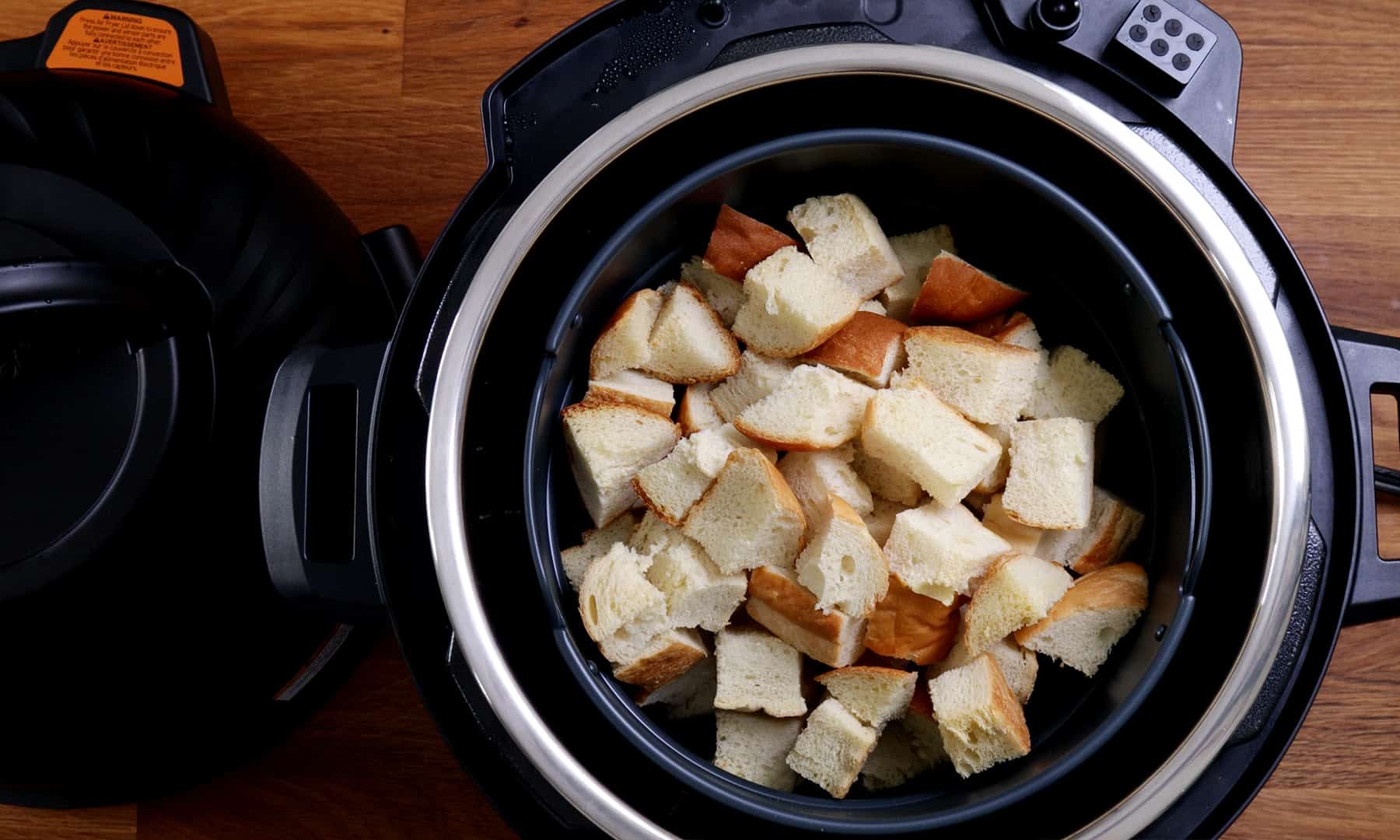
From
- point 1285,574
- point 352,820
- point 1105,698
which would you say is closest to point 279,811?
point 352,820

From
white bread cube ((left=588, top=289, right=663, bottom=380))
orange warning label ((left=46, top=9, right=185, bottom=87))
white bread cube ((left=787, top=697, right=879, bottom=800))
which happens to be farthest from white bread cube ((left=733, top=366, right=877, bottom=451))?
orange warning label ((left=46, top=9, right=185, bottom=87))

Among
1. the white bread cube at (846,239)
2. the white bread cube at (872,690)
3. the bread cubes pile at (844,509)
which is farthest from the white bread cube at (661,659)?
the white bread cube at (846,239)

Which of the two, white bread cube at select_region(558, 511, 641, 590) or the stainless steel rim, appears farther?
white bread cube at select_region(558, 511, 641, 590)

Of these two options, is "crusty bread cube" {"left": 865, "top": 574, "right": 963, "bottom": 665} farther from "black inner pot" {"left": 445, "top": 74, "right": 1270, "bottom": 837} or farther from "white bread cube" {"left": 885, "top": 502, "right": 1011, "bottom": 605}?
"black inner pot" {"left": 445, "top": 74, "right": 1270, "bottom": 837}

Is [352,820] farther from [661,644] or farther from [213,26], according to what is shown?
[213,26]

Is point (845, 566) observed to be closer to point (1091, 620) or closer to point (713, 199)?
point (1091, 620)

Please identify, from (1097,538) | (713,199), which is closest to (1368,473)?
(1097,538)

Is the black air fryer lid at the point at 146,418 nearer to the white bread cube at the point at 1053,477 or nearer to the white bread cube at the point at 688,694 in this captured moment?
the white bread cube at the point at 688,694
